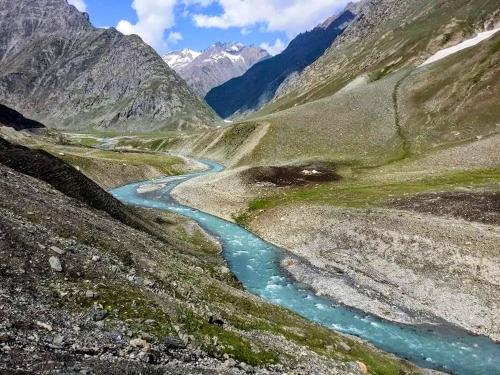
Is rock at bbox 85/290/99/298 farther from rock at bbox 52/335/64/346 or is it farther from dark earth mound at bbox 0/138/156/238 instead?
dark earth mound at bbox 0/138/156/238

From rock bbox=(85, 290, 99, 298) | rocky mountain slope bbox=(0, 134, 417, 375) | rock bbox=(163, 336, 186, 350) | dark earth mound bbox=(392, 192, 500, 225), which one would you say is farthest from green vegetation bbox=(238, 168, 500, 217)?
rock bbox=(85, 290, 99, 298)

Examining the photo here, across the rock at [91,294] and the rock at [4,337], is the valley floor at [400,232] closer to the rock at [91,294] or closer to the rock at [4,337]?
the rock at [91,294]

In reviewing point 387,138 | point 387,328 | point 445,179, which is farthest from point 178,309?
point 387,138

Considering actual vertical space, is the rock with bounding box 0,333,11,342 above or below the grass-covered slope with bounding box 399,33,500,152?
below

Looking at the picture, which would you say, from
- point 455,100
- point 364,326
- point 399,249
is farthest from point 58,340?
point 455,100

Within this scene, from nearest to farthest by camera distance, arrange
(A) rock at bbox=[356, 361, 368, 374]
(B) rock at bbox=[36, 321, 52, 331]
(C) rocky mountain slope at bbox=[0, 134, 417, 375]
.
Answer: (C) rocky mountain slope at bbox=[0, 134, 417, 375], (B) rock at bbox=[36, 321, 52, 331], (A) rock at bbox=[356, 361, 368, 374]

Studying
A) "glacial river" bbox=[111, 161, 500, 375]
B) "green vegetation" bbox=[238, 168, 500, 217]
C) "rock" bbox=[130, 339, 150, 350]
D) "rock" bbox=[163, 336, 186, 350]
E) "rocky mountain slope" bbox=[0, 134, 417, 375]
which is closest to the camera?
"rocky mountain slope" bbox=[0, 134, 417, 375]

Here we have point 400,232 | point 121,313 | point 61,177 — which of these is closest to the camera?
point 121,313

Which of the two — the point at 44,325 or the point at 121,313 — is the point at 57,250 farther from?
the point at 44,325

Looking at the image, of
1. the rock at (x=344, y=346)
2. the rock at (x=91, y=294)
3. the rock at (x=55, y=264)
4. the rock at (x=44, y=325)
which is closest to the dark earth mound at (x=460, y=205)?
the rock at (x=344, y=346)
